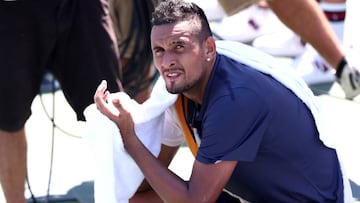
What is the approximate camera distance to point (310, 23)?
3590mm

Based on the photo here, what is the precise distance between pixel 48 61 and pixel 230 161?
1063 millimetres

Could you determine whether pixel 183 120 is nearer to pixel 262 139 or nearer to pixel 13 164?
pixel 262 139

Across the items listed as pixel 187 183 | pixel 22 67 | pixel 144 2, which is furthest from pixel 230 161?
pixel 144 2

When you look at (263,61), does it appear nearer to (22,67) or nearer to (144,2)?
(22,67)

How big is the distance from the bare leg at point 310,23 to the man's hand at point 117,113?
1298 millimetres

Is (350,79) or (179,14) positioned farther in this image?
(350,79)

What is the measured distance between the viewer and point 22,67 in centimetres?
310

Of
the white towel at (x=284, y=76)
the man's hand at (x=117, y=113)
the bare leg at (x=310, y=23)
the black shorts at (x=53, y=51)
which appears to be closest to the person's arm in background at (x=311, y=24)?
the bare leg at (x=310, y=23)

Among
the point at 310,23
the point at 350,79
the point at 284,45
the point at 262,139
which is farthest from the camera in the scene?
Result: the point at 284,45

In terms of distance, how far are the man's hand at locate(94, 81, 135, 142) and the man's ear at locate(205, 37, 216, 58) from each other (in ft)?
0.88

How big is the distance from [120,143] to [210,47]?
358 mm

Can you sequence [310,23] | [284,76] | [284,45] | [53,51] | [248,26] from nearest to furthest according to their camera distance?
[284,76] → [53,51] → [310,23] → [284,45] → [248,26]

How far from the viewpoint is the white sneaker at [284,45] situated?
5156 millimetres

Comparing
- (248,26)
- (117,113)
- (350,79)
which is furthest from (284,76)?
(248,26)
